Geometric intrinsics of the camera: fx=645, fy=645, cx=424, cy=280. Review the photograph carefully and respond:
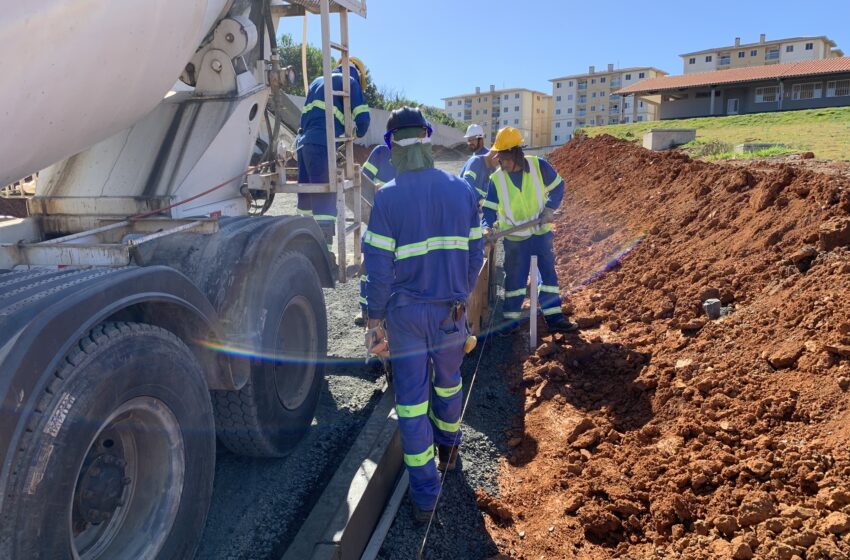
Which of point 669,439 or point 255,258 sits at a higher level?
point 255,258

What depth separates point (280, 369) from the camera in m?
3.79

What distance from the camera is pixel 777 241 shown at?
551 cm

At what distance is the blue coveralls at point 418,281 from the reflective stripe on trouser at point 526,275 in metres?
2.90

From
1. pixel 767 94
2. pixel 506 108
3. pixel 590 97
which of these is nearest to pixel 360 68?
pixel 767 94

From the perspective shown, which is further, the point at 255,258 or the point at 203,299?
the point at 255,258

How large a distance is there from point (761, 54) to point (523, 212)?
253ft

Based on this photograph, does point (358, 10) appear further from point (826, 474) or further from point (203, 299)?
point (826, 474)

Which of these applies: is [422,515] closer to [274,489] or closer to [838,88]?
[274,489]

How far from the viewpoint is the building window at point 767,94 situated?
1715 inches

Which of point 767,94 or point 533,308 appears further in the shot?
point 767,94

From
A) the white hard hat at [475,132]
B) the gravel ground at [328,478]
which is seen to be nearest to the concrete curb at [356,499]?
the gravel ground at [328,478]

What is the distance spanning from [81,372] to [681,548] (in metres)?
2.49

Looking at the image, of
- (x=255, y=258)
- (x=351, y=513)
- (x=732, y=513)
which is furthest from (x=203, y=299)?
(x=732, y=513)

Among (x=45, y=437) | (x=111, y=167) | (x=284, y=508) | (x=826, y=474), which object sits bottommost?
(x=284, y=508)
